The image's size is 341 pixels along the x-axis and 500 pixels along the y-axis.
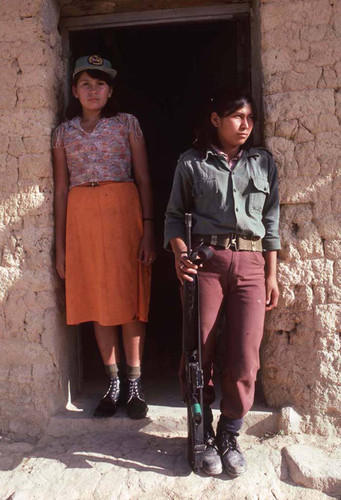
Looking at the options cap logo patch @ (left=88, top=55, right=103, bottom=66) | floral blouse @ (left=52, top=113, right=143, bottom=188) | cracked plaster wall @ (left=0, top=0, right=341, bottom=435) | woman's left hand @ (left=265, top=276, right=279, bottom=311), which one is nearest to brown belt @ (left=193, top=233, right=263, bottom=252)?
woman's left hand @ (left=265, top=276, right=279, bottom=311)

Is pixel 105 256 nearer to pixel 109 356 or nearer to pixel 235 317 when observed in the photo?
pixel 109 356

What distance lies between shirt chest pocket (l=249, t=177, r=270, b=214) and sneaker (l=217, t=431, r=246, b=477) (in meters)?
1.07

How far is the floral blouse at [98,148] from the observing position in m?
2.92

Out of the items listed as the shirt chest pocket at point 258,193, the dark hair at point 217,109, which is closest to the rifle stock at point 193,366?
the shirt chest pocket at point 258,193

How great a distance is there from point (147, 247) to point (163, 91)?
3468mm

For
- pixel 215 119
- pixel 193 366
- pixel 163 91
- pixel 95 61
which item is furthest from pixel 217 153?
pixel 163 91

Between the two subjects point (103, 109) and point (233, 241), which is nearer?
point (233, 241)

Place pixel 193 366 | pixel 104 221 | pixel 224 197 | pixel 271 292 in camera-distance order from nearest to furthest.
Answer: pixel 193 366, pixel 224 197, pixel 271 292, pixel 104 221

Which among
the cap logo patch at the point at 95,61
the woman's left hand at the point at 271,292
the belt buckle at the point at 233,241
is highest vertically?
the cap logo patch at the point at 95,61

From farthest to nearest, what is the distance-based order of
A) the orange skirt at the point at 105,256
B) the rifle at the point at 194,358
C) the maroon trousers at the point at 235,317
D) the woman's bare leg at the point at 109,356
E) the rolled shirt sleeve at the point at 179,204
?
the woman's bare leg at the point at 109,356, the orange skirt at the point at 105,256, the rolled shirt sleeve at the point at 179,204, the maroon trousers at the point at 235,317, the rifle at the point at 194,358

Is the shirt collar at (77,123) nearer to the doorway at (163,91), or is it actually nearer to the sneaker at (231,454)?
the doorway at (163,91)

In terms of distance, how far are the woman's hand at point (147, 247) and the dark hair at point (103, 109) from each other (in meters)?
0.65

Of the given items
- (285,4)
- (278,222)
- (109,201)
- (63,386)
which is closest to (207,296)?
(278,222)

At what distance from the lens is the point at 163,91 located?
598cm
